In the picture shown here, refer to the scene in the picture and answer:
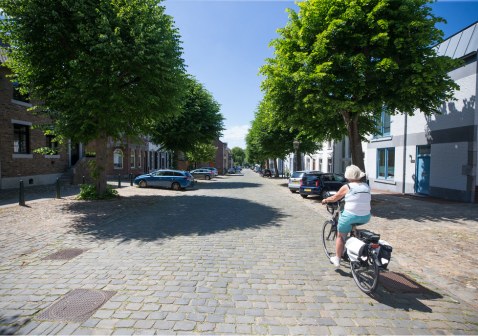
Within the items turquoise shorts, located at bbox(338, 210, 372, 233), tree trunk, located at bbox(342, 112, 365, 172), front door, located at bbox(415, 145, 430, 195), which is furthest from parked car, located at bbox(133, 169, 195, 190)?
turquoise shorts, located at bbox(338, 210, 372, 233)

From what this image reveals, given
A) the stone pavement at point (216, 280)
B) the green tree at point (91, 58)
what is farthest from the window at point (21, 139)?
the stone pavement at point (216, 280)

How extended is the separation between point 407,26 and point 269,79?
5424 mm

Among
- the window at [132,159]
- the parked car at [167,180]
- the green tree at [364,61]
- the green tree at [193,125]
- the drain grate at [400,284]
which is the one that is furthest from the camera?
the window at [132,159]

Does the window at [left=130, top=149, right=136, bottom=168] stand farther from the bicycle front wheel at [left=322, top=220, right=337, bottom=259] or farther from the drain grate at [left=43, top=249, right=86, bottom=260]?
the bicycle front wheel at [left=322, top=220, right=337, bottom=259]

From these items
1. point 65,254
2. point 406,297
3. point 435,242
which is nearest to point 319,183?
point 435,242

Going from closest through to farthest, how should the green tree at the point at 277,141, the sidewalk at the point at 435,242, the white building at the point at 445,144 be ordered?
the sidewalk at the point at 435,242 → the white building at the point at 445,144 → the green tree at the point at 277,141

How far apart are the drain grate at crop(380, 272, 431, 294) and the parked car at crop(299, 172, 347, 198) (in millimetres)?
10457

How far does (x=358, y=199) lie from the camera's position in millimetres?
4426

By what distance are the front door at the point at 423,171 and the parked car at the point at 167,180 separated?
14825 millimetres

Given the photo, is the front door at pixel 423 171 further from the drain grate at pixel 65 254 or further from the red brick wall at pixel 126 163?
the red brick wall at pixel 126 163

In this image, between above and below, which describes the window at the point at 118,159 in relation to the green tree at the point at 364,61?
below

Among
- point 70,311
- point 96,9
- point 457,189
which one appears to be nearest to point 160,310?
point 70,311

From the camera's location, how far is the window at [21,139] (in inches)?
693

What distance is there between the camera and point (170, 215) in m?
10.0
